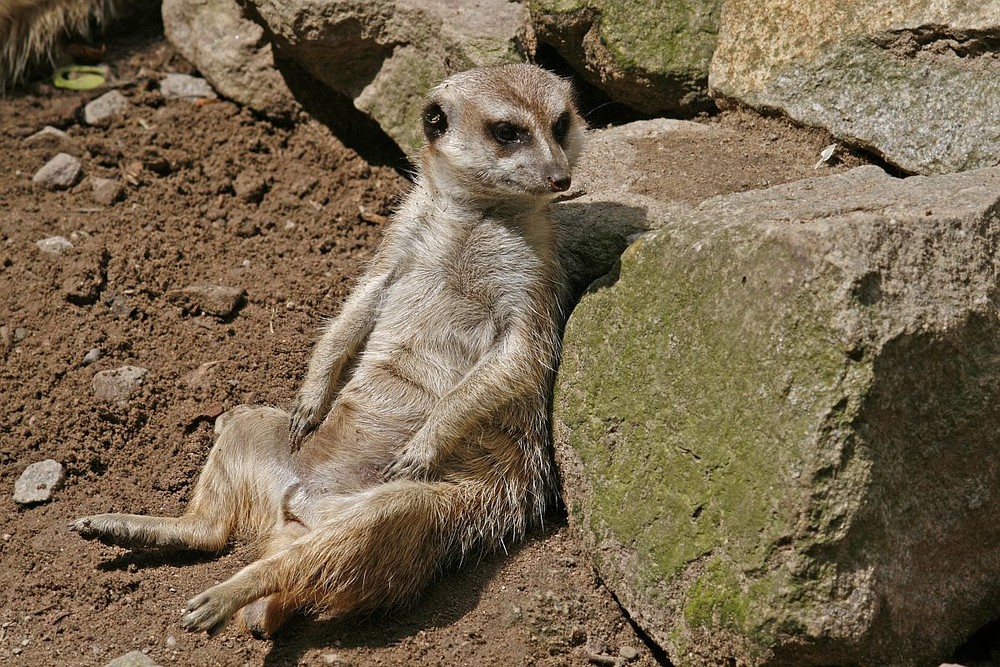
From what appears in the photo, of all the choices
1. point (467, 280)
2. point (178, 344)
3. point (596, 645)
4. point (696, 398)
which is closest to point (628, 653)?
point (596, 645)

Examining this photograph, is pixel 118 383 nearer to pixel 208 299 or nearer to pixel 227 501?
pixel 208 299

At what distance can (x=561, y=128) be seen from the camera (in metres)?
3.68

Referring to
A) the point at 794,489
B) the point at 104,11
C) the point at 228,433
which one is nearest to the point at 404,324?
the point at 228,433

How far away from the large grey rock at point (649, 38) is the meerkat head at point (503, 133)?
78cm

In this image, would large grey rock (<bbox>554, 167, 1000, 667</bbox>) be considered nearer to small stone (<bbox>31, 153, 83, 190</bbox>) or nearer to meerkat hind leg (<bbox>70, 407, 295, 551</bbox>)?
meerkat hind leg (<bbox>70, 407, 295, 551</bbox>)

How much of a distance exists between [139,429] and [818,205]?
8.84 ft

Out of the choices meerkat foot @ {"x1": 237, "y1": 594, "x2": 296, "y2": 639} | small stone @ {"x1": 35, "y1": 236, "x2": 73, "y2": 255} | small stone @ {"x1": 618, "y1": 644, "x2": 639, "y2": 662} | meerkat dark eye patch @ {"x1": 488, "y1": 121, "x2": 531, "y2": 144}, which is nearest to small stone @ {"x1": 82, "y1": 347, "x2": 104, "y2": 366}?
small stone @ {"x1": 35, "y1": 236, "x2": 73, "y2": 255}

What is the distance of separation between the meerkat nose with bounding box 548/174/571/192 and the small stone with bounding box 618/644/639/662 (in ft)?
4.85

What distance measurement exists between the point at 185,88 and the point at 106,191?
0.99 m

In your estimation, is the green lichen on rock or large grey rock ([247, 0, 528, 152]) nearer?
the green lichen on rock

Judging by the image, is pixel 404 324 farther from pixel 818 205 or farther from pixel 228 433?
pixel 818 205

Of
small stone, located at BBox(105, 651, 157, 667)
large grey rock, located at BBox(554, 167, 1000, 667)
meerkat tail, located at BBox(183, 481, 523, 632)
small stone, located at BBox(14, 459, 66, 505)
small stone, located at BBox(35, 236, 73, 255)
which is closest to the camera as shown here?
large grey rock, located at BBox(554, 167, 1000, 667)

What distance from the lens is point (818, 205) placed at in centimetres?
307

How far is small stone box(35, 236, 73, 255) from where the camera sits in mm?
4660
